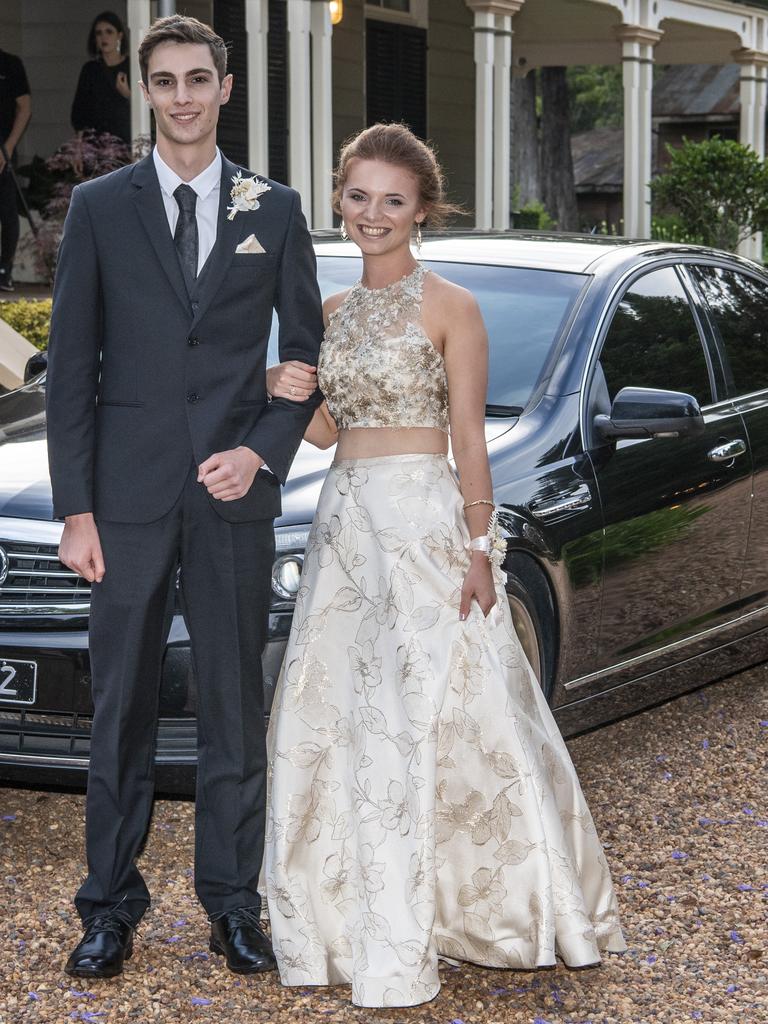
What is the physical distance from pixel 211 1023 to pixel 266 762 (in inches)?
24.1

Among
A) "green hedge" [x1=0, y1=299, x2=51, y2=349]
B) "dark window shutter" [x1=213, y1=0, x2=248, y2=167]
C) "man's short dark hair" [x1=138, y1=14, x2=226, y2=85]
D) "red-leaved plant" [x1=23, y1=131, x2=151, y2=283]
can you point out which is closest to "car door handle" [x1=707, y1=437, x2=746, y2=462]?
"man's short dark hair" [x1=138, y1=14, x2=226, y2=85]

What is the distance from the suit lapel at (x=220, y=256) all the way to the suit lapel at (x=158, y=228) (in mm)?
40

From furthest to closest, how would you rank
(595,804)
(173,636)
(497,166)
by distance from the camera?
1. (497,166)
2. (595,804)
3. (173,636)

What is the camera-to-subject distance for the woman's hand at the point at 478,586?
3627 mm

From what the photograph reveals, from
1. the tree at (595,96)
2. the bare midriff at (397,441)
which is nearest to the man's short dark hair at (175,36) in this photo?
the bare midriff at (397,441)

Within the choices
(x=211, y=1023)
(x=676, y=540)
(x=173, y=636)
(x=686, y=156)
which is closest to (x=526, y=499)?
(x=676, y=540)

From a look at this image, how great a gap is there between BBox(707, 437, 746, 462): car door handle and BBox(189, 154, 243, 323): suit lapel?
2395 millimetres

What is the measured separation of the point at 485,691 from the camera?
11.9ft

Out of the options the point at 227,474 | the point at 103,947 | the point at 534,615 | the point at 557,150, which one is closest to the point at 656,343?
the point at 534,615

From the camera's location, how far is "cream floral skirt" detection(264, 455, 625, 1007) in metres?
3.54

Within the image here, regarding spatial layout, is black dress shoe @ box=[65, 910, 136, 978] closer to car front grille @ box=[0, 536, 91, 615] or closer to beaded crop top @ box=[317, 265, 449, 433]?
car front grille @ box=[0, 536, 91, 615]

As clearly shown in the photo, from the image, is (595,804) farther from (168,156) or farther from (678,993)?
(168,156)

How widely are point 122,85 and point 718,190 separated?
7.61m

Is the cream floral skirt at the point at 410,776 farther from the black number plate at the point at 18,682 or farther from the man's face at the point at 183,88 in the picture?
the man's face at the point at 183,88
